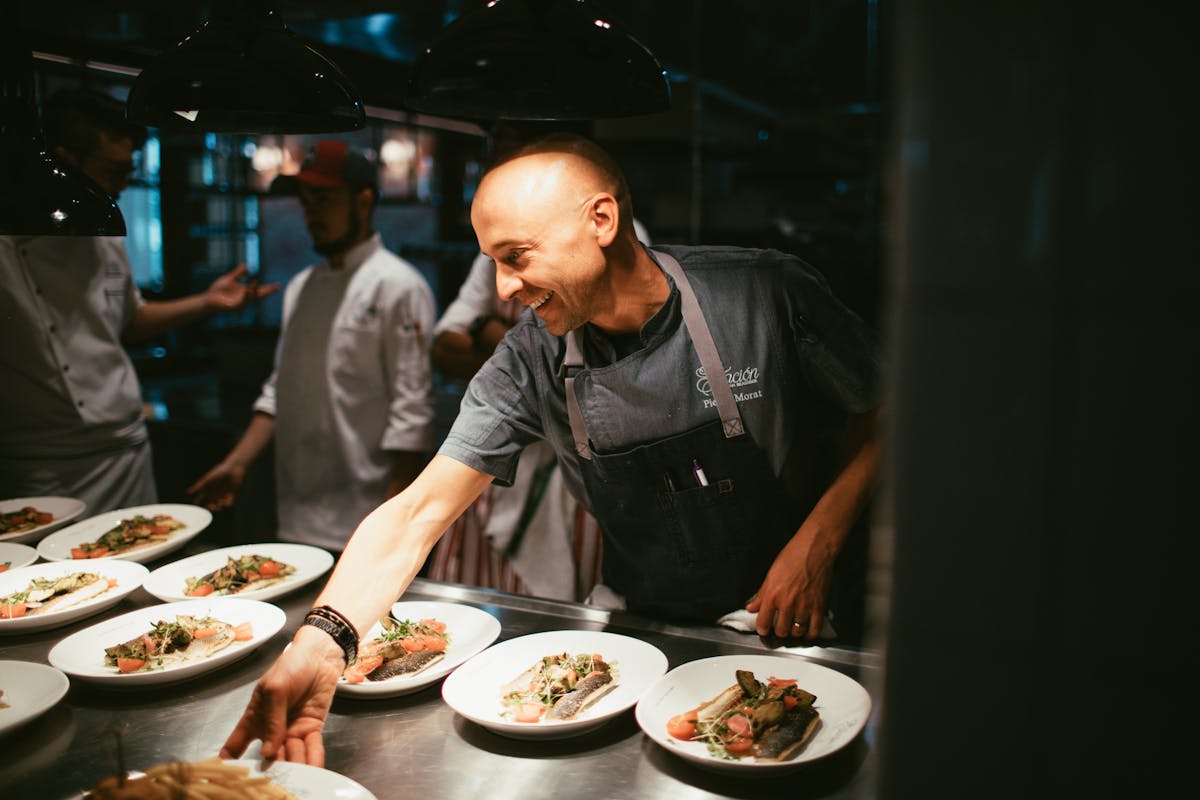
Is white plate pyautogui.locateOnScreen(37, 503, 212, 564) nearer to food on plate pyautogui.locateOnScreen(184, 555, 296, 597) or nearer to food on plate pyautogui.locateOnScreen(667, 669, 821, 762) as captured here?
food on plate pyautogui.locateOnScreen(184, 555, 296, 597)

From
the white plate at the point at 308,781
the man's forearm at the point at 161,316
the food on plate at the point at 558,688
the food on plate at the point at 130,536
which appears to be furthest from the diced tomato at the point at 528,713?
→ the man's forearm at the point at 161,316

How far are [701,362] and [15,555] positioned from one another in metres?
1.83

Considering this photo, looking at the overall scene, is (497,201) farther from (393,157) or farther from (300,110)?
(393,157)

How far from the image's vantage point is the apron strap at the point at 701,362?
1.96 m

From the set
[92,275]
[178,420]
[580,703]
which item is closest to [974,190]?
[580,703]

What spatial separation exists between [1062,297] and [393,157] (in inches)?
242

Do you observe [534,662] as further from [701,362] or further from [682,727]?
[701,362]

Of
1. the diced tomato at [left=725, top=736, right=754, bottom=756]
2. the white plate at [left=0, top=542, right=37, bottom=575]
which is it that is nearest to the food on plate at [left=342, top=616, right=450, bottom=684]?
the diced tomato at [left=725, top=736, right=754, bottom=756]

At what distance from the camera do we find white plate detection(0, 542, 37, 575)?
7.61 ft

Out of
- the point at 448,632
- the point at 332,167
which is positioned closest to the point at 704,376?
the point at 448,632

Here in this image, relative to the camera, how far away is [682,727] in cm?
142

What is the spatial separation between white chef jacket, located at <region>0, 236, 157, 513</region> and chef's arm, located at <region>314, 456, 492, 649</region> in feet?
7.59

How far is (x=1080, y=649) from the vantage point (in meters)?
0.64

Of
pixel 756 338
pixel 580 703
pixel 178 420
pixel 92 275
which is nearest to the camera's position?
pixel 580 703
